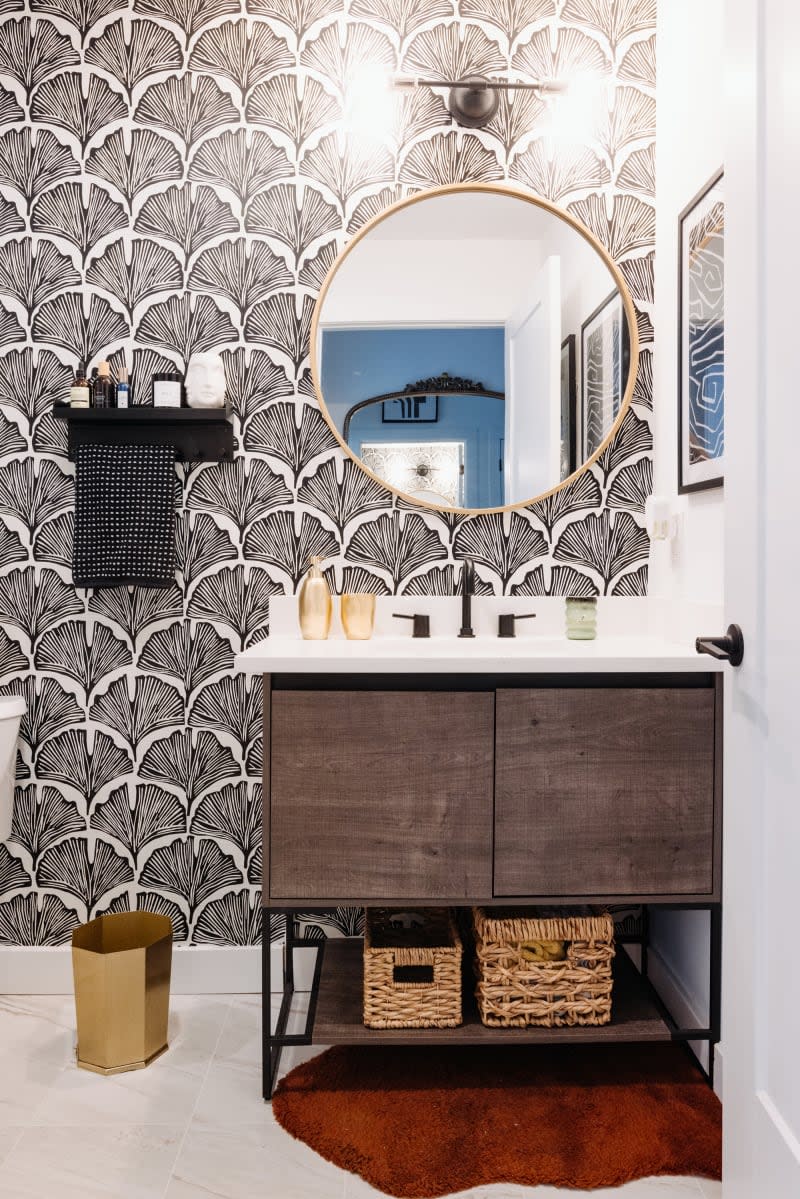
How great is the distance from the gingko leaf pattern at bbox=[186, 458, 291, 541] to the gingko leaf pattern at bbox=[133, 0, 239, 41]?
1.11 metres

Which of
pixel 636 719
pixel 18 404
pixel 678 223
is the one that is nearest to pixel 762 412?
pixel 636 719

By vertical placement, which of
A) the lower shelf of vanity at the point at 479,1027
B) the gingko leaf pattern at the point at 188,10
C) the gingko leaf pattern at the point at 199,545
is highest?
the gingko leaf pattern at the point at 188,10

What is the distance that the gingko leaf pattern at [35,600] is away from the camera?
228cm

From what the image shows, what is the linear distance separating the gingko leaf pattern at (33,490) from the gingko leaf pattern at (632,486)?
1.42 m

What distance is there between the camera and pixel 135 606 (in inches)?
89.7

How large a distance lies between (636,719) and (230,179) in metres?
1.68

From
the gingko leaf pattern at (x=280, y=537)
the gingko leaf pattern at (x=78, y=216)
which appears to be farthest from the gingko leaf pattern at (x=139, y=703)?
the gingko leaf pattern at (x=78, y=216)

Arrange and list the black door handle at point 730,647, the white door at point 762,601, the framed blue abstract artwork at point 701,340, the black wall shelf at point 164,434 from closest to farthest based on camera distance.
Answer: the white door at point 762,601 < the black door handle at point 730,647 < the framed blue abstract artwork at point 701,340 < the black wall shelf at point 164,434

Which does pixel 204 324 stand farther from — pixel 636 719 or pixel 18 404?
pixel 636 719

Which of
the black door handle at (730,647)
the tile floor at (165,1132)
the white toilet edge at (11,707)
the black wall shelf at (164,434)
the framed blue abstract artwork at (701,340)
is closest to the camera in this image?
the black door handle at (730,647)

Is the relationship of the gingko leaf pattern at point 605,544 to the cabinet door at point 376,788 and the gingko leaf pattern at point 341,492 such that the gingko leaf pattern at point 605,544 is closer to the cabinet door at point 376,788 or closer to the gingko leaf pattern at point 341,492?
the gingko leaf pattern at point 341,492

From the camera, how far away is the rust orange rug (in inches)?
62.6

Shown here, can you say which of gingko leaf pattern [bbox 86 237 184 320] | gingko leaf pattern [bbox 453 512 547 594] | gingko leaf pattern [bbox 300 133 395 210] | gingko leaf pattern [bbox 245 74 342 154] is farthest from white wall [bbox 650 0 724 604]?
gingko leaf pattern [bbox 86 237 184 320]

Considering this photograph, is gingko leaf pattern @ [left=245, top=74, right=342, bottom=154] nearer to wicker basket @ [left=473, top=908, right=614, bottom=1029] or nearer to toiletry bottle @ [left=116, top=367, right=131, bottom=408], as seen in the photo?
toiletry bottle @ [left=116, top=367, right=131, bottom=408]
